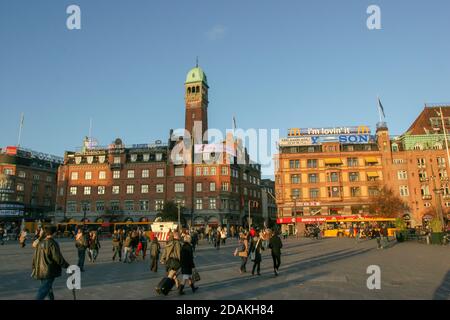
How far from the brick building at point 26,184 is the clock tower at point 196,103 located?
3650 cm

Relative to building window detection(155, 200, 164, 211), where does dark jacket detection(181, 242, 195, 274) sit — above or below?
below

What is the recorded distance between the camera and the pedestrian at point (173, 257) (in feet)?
35.9

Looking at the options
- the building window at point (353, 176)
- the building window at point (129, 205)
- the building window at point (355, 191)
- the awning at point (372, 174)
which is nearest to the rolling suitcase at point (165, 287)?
the building window at point (355, 191)

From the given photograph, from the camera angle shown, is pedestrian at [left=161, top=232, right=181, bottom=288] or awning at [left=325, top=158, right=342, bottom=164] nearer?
pedestrian at [left=161, top=232, right=181, bottom=288]

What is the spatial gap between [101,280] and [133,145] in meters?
63.7

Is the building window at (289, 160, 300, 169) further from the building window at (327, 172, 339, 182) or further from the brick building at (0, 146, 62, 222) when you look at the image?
the brick building at (0, 146, 62, 222)

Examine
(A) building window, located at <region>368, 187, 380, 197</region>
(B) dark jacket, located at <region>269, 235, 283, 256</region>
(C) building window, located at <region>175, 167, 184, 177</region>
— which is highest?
(C) building window, located at <region>175, 167, 184, 177</region>

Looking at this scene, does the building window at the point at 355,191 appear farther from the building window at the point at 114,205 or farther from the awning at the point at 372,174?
the building window at the point at 114,205

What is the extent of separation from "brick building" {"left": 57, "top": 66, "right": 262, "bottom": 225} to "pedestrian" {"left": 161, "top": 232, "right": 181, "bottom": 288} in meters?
56.2

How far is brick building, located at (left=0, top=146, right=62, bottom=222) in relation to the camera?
81125 mm

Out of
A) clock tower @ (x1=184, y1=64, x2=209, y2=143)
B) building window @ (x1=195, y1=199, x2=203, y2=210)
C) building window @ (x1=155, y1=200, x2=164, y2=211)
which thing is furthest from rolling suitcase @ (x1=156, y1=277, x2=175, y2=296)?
clock tower @ (x1=184, y1=64, x2=209, y2=143)

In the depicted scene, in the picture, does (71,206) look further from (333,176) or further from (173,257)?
(173,257)

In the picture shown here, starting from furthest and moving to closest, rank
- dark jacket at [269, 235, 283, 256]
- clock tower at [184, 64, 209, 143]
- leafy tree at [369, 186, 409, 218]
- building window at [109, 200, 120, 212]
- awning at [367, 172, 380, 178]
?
clock tower at [184, 64, 209, 143]
building window at [109, 200, 120, 212]
awning at [367, 172, 380, 178]
leafy tree at [369, 186, 409, 218]
dark jacket at [269, 235, 283, 256]
